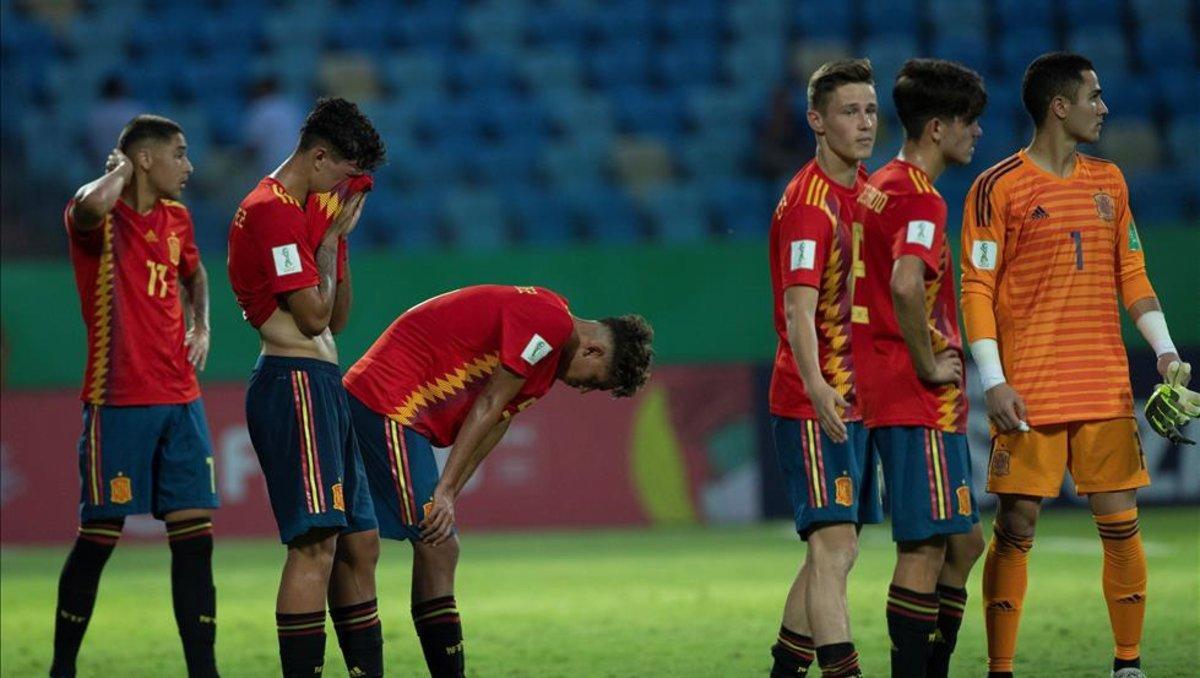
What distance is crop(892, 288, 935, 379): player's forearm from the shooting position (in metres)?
5.49

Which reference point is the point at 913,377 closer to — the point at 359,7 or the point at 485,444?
the point at 485,444

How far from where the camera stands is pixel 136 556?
12242 millimetres

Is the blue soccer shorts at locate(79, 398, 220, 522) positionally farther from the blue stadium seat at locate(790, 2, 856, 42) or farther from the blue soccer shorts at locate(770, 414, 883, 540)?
the blue stadium seat at locate(790, 2, 856, 42)

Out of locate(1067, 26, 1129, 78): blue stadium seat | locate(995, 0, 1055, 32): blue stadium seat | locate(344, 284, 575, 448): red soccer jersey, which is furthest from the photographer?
locate(995, 0, 1055, 32): blue stadium seat

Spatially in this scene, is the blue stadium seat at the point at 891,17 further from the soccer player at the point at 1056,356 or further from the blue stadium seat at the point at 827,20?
the soccer player at the point at 1056,356

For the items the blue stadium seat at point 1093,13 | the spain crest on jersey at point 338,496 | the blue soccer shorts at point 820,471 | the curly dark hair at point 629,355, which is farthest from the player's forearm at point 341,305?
the blue stadium seat at point 1093,13

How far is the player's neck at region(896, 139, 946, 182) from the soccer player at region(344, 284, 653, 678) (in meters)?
1.04

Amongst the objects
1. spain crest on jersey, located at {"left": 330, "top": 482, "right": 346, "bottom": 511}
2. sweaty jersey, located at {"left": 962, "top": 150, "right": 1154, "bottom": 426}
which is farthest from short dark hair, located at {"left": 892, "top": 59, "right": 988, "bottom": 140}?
spain crest on jersey, located at {"left": 330, "top": 482, "right": 346, "bottom": 511}

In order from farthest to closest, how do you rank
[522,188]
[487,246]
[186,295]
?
1. [522,188]
2. [487,246]
3. [186,295]

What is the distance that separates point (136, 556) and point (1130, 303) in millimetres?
7999

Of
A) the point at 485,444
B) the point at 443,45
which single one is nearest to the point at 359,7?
the point at 443,45

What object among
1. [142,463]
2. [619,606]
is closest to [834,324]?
[142,463]

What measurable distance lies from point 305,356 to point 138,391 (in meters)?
1.30

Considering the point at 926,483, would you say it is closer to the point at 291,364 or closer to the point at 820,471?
the point at 820,471
